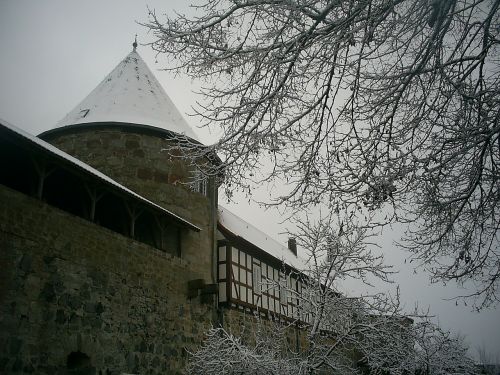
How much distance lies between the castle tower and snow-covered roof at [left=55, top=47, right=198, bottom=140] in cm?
3

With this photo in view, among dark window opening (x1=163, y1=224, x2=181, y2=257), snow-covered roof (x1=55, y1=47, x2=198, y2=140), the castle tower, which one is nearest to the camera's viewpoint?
dark window opening (x1=163, y1=224, x2=181, y2=257)

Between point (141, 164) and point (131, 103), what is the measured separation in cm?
271

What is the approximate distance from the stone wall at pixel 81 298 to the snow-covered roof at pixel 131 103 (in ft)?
Answer: 17.0

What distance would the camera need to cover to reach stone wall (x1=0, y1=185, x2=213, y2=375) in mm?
8195

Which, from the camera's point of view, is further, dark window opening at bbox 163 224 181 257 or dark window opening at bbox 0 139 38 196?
dark window opening at bbox 163 224 181 257

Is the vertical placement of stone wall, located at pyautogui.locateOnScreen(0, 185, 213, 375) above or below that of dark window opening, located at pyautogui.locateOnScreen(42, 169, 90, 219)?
below

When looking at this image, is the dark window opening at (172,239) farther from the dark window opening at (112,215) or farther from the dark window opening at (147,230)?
the dark window opening at (112,215)

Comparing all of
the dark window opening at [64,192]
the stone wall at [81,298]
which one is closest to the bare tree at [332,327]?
the stone wall at [81,298]

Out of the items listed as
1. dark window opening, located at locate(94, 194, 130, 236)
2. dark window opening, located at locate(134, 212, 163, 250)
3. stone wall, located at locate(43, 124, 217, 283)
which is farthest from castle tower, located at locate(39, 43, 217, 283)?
dark window opening, located at locate(134, 212, 163, 250)

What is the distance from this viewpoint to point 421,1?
4.32 meters

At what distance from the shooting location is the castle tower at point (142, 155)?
1437 centimetres

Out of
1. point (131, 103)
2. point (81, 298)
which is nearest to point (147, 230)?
point (81, 298)

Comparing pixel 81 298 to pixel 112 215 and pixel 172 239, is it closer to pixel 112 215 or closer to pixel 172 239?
pixel 112 215

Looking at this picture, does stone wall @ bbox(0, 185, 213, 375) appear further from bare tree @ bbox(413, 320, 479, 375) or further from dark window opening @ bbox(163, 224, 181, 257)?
bare tree @ bbox(413, 320, 479, 375)
